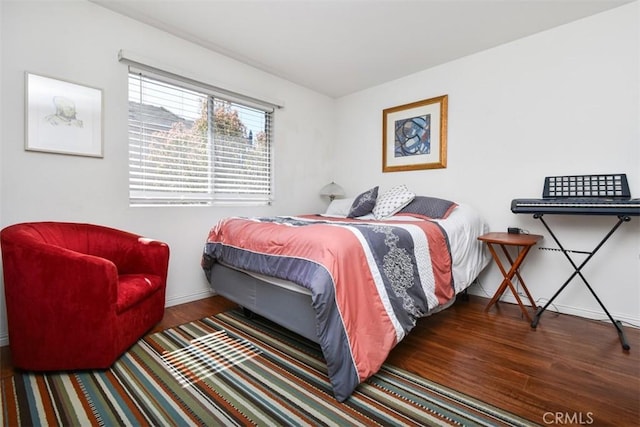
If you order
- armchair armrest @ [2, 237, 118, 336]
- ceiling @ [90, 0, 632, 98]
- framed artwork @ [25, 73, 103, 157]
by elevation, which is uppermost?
ceiling @ [90, 0, 632, 98]

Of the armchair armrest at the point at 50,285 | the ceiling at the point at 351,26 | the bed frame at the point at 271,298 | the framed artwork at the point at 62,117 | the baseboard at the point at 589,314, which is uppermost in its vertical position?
the ceiling at the point at 351,26

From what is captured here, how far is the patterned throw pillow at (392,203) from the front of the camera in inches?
120

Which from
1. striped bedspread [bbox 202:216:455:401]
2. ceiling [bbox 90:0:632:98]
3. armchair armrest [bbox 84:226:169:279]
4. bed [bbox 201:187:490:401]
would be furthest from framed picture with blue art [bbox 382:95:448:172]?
armchair armrest [bbox 84:226:169:279]

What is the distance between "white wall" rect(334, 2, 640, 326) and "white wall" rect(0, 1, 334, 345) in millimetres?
2263

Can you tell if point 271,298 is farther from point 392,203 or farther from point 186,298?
point 392,203

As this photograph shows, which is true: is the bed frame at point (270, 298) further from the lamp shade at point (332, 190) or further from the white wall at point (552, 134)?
the white wall at point (552, 134)

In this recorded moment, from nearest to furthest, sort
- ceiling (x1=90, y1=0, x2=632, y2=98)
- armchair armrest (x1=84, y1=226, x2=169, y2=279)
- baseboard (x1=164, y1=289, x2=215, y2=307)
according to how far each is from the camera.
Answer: armchair armrest (x1=84, y1=226, x2=169, y2=279) < ceiling (x1=90, y1=0, x2=632, y2=98) < baseboard (x1=164, y1=289, x2=215, y2=307)

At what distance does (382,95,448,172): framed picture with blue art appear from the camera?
10.8ft

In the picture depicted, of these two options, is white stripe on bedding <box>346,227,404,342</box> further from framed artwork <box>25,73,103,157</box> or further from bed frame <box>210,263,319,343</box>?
framed artwork <box>25,73,103,157</box>

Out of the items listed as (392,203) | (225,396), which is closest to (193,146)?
(392,203)

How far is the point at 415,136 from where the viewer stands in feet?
11.4

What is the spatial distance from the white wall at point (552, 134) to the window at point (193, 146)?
194 cm

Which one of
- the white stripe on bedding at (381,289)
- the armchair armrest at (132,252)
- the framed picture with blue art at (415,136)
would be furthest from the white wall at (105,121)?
the white stripe on bedding at (381,289)

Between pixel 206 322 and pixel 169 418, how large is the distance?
1057 millimetres
